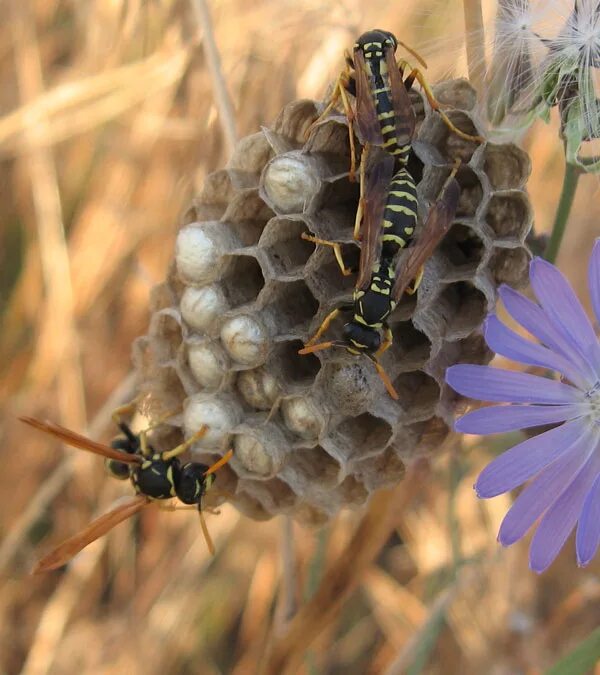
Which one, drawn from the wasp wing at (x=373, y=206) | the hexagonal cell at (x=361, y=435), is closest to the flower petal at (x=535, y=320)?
the wasp wing at (x=373, y=206)

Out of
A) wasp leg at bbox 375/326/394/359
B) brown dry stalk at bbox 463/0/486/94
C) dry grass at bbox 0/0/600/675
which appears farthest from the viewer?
dry grass at bbox 0/0/600/675

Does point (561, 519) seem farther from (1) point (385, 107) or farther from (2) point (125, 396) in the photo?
(2) point (125, 396)

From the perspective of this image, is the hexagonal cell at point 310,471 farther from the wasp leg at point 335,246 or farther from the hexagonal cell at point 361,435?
the wasp leg at point 335,246

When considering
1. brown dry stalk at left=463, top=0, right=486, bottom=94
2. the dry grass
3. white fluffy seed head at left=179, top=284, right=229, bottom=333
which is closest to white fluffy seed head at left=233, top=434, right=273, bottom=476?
white fluffy seed head at left=179, top=284, right=229, bottom=333

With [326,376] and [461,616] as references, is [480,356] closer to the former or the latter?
[326,376]

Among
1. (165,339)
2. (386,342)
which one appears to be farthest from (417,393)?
(165,339)

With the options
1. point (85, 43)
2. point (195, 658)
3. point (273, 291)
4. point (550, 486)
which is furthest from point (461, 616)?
point (85, 43)

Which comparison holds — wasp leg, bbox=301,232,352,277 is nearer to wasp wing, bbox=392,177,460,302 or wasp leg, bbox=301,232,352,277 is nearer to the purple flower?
wasp wing, bbox=392,177,460,302
